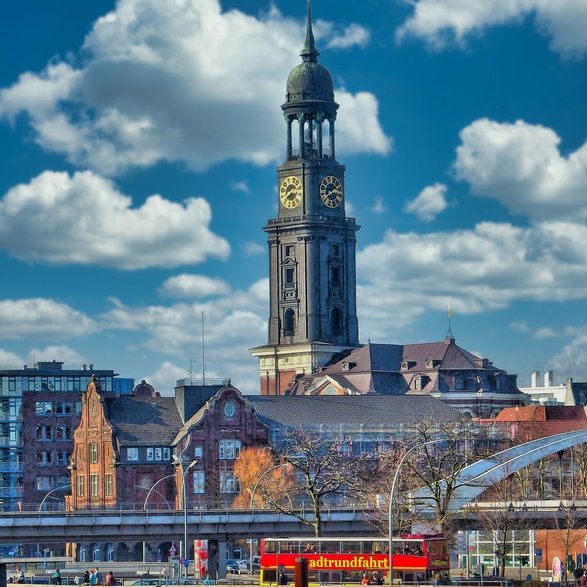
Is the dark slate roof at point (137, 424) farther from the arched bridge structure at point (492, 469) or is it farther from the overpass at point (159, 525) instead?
the arched bridge structure at point (492, 469)

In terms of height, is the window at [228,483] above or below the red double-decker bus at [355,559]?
above

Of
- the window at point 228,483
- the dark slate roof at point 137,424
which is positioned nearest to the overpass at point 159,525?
the dark slate roof at point 137,424

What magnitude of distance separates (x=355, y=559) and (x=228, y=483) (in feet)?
238

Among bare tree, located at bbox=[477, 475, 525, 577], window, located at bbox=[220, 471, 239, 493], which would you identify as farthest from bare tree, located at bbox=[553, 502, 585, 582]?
window, located at bbox=[220, 471, 239, 493]

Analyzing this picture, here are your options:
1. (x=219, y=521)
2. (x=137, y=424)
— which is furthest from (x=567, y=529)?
(x=137, y=424)

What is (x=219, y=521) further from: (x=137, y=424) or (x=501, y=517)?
(x=137, y=424)

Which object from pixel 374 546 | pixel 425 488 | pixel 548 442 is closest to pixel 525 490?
pixel 548 442

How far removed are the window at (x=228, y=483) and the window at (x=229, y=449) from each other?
158 cm

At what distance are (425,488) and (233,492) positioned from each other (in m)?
45.8

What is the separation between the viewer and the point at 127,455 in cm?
19562

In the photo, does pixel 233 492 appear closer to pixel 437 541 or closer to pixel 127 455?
pixel 127 455

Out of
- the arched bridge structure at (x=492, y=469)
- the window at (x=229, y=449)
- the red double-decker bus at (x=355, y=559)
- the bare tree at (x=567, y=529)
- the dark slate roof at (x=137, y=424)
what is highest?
the dark slate roof at (x=137, y=424)

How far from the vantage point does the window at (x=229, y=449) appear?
653 ft

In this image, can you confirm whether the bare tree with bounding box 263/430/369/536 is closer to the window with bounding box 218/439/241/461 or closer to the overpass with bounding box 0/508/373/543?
the window with bounding box 218/439/241/461
